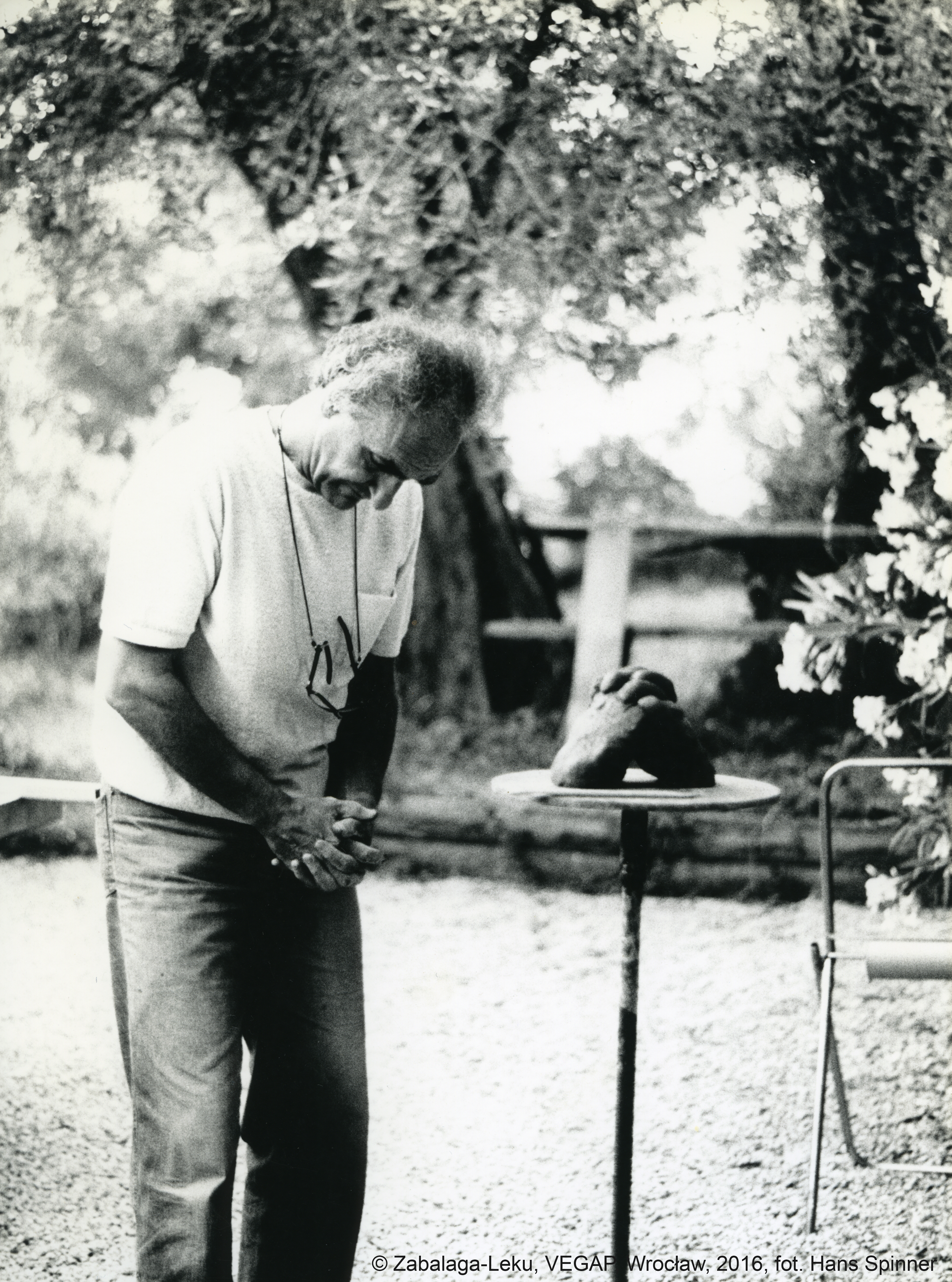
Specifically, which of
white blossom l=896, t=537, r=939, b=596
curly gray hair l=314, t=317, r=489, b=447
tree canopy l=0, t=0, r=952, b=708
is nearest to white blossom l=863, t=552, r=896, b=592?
white blossom l=896, t=537, r=939, b=596

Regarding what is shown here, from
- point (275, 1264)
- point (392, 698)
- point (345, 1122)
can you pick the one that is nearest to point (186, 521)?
point (392, 698)

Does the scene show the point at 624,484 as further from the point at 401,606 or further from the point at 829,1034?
the point at 401,606

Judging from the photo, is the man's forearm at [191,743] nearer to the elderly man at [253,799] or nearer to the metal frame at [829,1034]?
the elderly man at [253,799]

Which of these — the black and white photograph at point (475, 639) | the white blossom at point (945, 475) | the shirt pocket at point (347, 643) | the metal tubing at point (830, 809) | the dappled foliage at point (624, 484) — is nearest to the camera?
the black and white photograph at point (475, 639)

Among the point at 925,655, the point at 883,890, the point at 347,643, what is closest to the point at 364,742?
the point at 347,643

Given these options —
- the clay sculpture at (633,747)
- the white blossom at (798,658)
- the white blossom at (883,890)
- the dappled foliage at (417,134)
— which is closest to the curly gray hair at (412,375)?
the clay sculpture at (633,747)

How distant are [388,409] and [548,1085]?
7.02 feet

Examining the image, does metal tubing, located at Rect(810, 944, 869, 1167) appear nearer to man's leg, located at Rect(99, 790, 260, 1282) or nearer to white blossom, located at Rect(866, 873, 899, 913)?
white blossom, located at Rect(866, 873, 899, 913)

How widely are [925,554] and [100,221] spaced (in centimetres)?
241

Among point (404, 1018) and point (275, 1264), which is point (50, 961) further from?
point (275, 1264)

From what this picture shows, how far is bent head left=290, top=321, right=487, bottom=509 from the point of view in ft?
5.84

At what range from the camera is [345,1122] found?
186cm

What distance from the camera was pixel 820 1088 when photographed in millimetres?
2617

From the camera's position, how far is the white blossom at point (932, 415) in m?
3.22
